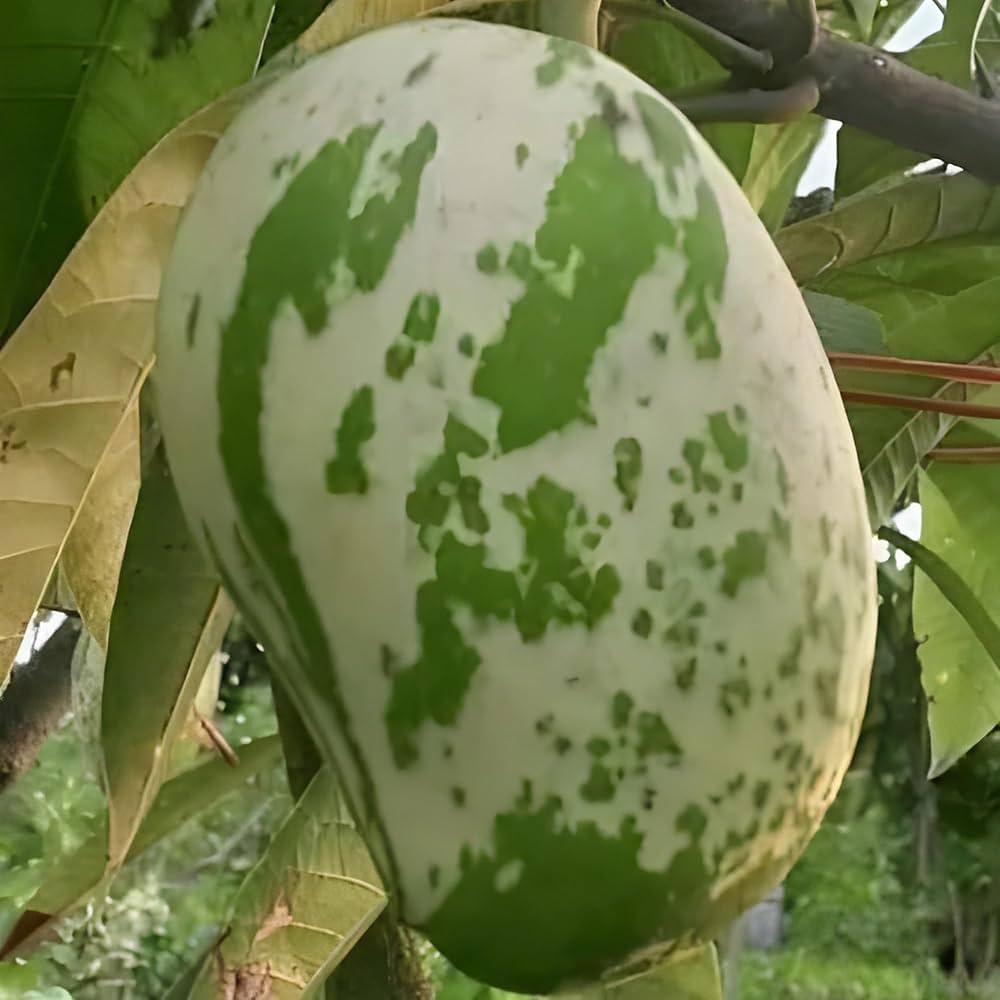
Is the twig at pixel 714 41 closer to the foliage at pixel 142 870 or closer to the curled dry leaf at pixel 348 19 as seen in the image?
the curled dry leaf at pixel 348 19

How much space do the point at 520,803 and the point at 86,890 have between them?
0.39 metres

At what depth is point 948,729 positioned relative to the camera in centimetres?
54

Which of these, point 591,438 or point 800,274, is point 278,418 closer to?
point 591,438

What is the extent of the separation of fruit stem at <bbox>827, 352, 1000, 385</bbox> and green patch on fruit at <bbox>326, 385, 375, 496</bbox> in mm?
213

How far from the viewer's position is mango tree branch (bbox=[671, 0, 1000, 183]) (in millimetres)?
256

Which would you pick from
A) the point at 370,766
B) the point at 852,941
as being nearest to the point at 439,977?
the point at 370,766

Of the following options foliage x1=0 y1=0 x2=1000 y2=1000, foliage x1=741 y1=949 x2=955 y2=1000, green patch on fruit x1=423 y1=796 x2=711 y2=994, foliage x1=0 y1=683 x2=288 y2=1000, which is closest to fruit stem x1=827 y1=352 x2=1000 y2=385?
foliage x1=0 y1=0 x2=1000 y2=1000

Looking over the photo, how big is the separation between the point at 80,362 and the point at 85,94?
0.05 m

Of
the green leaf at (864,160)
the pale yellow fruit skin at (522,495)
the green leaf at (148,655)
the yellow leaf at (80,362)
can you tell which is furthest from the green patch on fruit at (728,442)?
the green leaf at (864,160)

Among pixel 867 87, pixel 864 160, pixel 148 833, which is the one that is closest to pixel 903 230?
pixel 864 160

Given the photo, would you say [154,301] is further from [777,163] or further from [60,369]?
[777,163]

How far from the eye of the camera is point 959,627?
1.79 ft

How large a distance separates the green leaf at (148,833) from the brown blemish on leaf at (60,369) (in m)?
0.26

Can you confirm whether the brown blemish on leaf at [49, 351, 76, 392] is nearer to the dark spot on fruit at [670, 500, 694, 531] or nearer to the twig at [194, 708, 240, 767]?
the dark spot on fruit at [670, 500, 694, 531]
